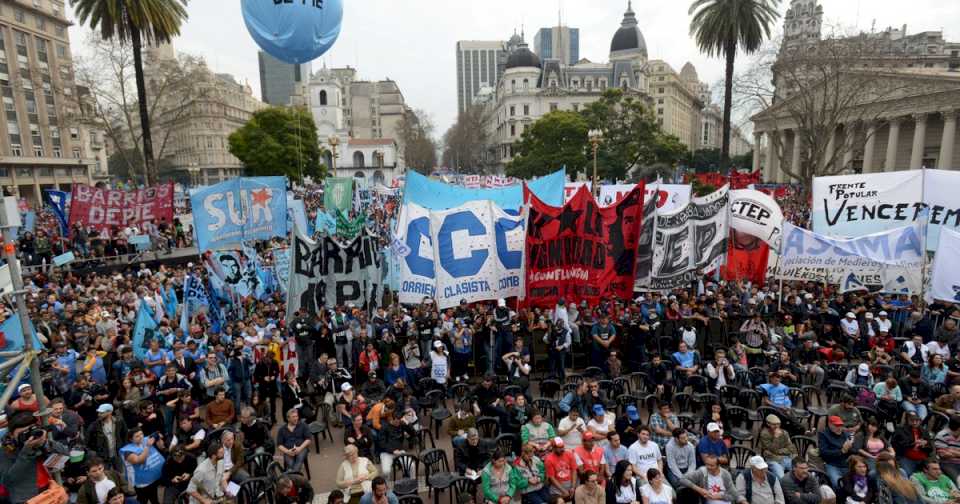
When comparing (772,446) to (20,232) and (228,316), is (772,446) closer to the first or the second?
(228,316)

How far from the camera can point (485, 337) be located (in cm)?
1102

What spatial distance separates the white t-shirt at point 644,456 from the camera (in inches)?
273

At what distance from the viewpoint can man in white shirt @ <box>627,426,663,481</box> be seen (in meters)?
6.92

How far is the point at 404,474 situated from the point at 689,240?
8576 mm

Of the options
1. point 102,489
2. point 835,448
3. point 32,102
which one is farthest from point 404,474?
point 32,102

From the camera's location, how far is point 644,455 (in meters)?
6.95

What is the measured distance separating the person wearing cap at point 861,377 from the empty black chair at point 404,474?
23.8 feet

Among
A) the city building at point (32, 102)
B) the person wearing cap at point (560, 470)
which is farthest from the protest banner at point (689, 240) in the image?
the city building at point (32, 102)

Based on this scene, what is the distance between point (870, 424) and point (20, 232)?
27.7 meters

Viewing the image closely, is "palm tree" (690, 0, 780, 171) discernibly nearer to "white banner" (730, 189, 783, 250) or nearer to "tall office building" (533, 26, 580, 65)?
"white banner" (730, 189, 783, 250)

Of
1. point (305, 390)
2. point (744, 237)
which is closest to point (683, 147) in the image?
point (744, 237)

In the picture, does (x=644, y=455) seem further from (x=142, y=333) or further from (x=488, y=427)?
(x=142, y=333)

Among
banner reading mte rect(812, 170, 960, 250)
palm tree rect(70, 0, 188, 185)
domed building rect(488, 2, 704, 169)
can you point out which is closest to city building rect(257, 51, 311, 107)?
domed building rect(488, 2, 704, 169)

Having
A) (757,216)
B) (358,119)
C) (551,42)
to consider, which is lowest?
(757,216)
